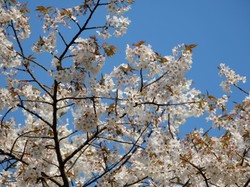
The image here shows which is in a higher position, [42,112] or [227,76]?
[227,76]

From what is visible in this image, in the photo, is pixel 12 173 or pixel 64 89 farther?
pixel 12 173

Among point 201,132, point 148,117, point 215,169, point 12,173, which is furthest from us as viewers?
point 201,132

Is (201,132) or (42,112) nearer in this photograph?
(42,112)

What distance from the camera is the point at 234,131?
7.85m

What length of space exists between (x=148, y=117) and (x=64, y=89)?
73.7 inches

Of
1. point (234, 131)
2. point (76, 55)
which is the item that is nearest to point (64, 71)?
point (76, 55)

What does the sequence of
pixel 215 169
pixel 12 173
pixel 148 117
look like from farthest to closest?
1. pixel 12 173
2. pixel 215 169
3. pixel 148 117

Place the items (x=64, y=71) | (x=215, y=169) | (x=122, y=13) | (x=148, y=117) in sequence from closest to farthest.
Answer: (x=64, y=71) → (x=122, y=13) → (x=148, y=117) → (x=215, y=169)

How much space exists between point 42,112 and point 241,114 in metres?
4.30

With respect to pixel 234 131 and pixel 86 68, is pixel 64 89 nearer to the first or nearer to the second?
pixel 86 68

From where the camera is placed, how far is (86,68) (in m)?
5.70

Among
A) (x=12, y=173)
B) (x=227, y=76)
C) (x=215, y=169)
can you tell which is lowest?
(x=215, y=169)

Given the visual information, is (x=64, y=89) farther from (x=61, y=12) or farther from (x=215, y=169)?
(x=215, y=169)

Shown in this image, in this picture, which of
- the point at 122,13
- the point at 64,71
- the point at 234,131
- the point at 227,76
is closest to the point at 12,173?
the point at 64,71
